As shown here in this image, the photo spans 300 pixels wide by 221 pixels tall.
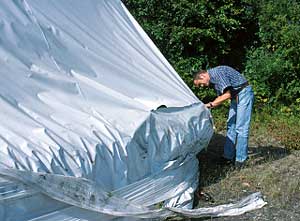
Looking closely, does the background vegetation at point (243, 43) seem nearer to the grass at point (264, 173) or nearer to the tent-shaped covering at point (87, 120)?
the grass at point (264, 173)

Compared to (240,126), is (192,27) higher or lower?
higher

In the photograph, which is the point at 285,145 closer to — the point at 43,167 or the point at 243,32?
the point at 243,32

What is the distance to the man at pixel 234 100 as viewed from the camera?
6766 millimetres

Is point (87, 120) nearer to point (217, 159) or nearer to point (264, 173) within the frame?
point (264, 173)

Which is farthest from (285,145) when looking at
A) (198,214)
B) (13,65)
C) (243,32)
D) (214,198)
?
(13,65)

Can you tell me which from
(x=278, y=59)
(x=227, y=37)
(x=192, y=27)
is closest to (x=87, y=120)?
(x=192, y=27)

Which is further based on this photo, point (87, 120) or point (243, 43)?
point (243, 43)

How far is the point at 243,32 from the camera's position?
11.6 meters

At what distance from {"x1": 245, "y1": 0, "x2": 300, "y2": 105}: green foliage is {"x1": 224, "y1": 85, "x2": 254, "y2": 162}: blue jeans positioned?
3440mm

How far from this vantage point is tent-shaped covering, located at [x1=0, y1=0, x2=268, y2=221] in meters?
4.18

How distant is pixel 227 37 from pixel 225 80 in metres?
4.48

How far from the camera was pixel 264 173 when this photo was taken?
688cm

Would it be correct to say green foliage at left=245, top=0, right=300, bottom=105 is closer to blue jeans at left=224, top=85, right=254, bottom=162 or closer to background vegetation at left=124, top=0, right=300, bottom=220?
background vegetation at left=124, top=0, right=300, bottom=220

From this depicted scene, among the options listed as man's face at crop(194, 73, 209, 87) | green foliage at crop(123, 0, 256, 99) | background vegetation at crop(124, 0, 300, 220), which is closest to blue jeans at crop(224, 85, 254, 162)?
man's face at crop(194, 73, 209, 87)
